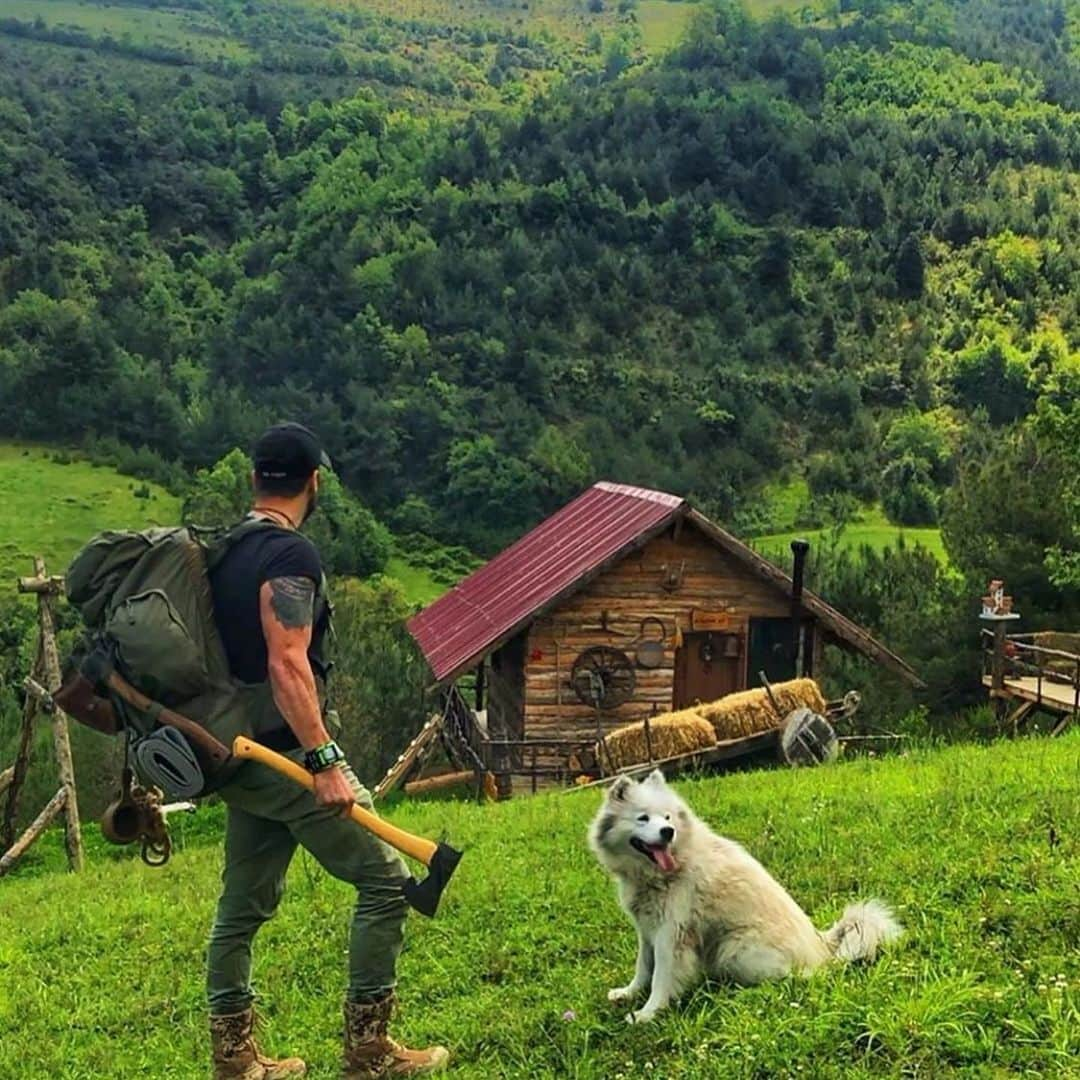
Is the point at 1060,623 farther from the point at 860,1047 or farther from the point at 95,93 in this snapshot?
the point at 95,93

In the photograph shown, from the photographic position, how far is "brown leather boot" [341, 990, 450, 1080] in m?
5.26

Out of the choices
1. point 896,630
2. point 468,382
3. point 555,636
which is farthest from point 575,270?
point 555,636

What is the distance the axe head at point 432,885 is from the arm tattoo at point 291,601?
1148mm

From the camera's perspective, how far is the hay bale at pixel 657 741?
1988cm

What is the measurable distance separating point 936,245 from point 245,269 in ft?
235

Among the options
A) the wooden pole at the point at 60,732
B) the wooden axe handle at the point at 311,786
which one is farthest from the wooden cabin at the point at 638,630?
the wooden axe handle at the point at 311,786

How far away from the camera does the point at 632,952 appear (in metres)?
6.40

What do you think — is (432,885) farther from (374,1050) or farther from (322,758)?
(374,1050)

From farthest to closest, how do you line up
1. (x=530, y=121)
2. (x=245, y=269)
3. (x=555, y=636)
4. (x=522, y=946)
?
(x=530, y=121) → (x=245, y=269) → (x=555, y=636) → (x=522, y=946)

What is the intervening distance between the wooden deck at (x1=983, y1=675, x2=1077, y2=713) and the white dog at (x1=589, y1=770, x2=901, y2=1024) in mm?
17869

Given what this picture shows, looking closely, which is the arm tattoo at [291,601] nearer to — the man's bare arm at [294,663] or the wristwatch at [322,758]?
the man's bare arm at [294,663]

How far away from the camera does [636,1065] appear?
16.3ft

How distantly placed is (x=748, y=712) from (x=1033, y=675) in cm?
919

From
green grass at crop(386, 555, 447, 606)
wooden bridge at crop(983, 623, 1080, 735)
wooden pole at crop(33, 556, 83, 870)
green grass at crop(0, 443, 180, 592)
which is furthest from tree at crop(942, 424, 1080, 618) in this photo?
green grass at crop(0, 443, 180, 592)
